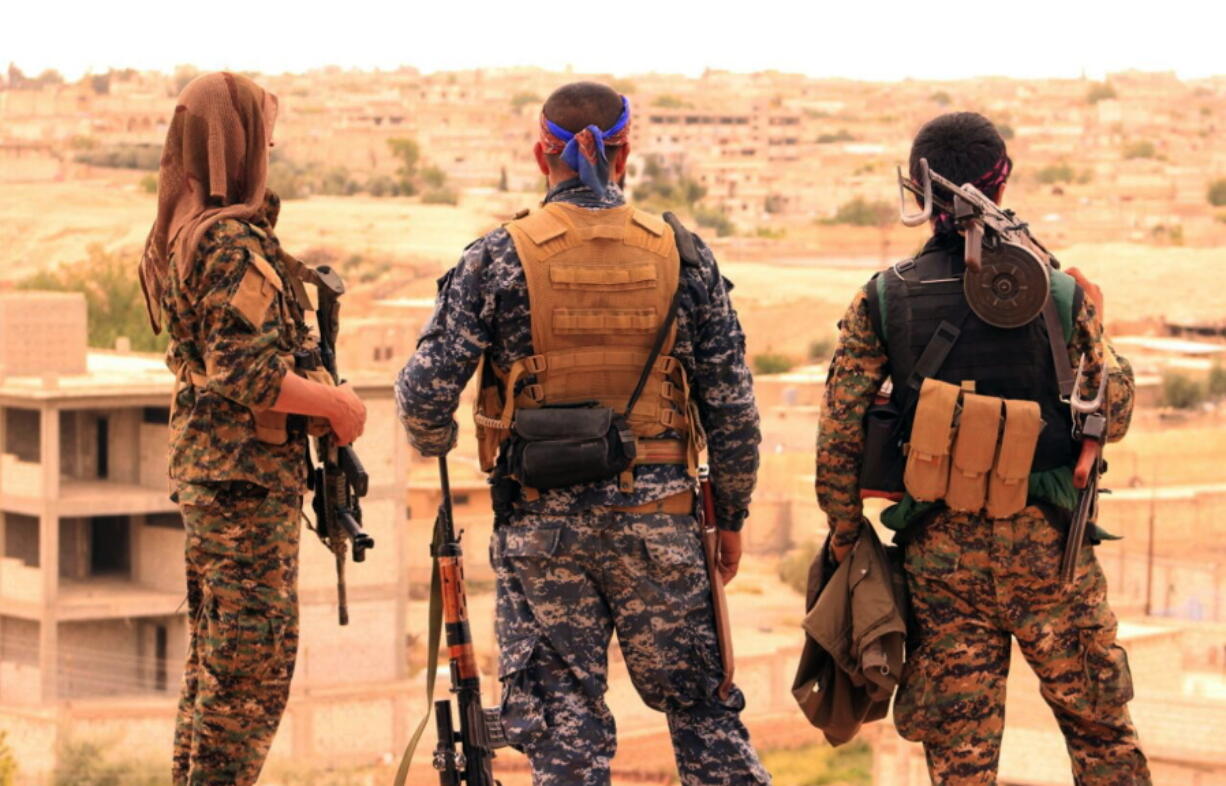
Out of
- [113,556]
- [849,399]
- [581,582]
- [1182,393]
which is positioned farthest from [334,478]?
[1182,393]

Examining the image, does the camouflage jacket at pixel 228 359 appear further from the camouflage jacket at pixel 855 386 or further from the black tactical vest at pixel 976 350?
the black tactical vest at pixel 976 350

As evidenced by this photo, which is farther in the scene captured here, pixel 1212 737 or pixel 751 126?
pixel 751 126

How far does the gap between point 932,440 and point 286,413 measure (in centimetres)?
126

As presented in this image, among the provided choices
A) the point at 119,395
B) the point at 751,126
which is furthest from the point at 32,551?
the point at 751,126

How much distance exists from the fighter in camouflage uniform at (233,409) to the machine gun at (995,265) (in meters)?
1.23

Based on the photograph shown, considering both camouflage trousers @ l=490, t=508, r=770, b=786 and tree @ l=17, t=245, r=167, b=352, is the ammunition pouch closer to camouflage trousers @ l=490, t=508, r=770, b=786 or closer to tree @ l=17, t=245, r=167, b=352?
camouflage trousers @ l=490, t=508, r=770, b=786

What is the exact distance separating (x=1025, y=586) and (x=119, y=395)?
82.9ft

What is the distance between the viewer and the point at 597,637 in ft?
13.7

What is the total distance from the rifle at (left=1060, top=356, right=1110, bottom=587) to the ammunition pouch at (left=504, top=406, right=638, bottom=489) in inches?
32.8

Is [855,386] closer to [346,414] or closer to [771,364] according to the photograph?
[346,414]

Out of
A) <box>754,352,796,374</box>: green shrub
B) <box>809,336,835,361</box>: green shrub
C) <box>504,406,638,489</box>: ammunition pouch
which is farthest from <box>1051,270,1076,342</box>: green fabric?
<box>809,336,835,361</box>: green shrub

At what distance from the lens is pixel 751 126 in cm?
10331

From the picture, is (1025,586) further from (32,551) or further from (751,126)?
(751,126)

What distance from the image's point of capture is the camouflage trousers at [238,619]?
4293mm
